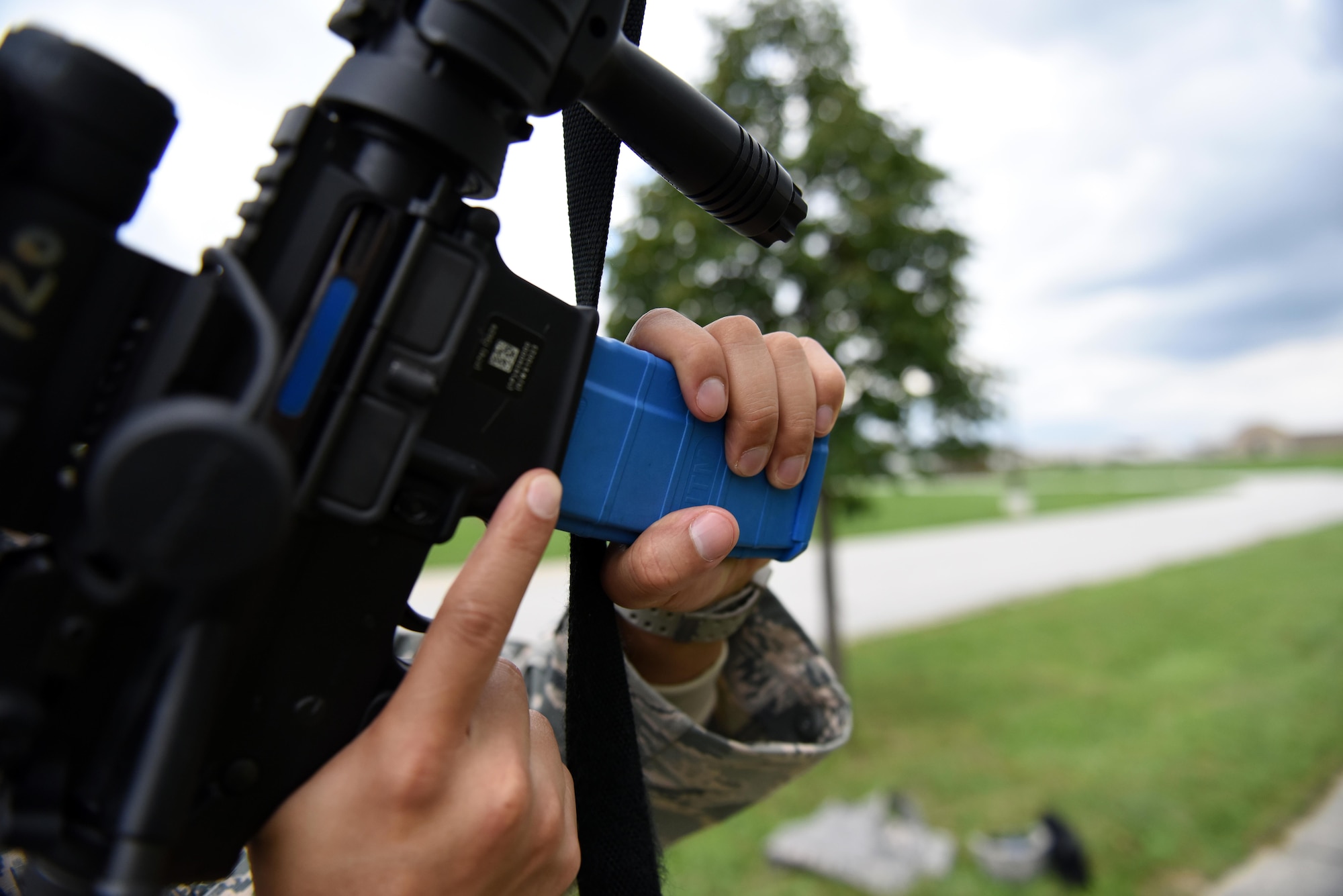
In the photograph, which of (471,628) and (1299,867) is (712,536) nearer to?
(471,628)

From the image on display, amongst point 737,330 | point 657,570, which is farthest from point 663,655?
point 737,330

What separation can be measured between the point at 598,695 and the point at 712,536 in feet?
1.03

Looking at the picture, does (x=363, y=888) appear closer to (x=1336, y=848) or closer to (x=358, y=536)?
(x=358, y=536)

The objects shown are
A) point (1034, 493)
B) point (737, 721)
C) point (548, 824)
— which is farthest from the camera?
point (1034, 493)

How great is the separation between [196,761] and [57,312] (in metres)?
0.40

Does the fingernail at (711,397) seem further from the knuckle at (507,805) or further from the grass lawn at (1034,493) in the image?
the grass lawn at (1034,493)

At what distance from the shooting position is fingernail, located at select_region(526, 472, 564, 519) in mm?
847

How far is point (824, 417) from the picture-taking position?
1265mm

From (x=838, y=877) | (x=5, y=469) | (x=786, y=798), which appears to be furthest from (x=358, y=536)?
(x=786, y=798)

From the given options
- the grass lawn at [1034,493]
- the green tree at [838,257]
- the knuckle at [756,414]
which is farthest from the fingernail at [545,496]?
the grass lawn at [1034,493]

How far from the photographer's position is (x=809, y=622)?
9.76 m

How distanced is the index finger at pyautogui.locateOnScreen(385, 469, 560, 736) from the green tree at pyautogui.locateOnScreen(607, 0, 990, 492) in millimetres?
4036

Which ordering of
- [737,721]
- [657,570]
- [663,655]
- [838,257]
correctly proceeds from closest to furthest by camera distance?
[657,570] → [663,655] → [737,721] → [838,257]

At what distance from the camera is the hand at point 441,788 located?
0.75 metres
